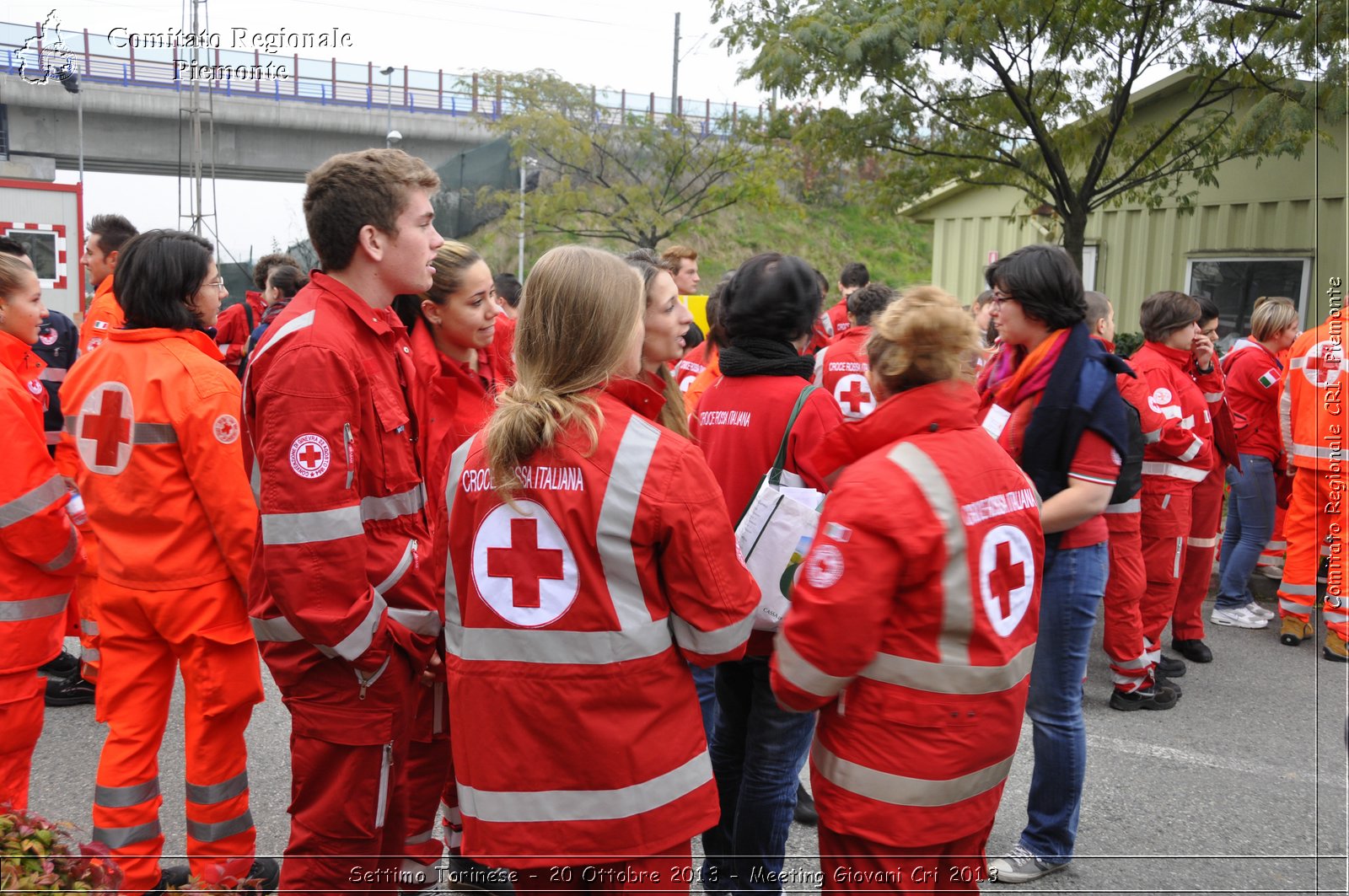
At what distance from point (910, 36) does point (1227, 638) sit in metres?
7.26

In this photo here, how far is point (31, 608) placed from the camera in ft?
11.0

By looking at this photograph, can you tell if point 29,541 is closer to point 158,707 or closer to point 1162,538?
point 158,707

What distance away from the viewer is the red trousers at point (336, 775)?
8.45 feet

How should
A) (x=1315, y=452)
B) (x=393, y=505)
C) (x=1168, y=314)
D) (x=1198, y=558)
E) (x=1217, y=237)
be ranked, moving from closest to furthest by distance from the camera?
(x=393, y=505) → (x=1168, y=314) → (x=1315, y=452) → (x=1198, y=558) → (x=1217, y=237)

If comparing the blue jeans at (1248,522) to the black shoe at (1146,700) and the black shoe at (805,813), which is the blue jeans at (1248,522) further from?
the black shoe at (805,813)

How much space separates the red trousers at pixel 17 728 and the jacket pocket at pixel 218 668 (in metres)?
0.53

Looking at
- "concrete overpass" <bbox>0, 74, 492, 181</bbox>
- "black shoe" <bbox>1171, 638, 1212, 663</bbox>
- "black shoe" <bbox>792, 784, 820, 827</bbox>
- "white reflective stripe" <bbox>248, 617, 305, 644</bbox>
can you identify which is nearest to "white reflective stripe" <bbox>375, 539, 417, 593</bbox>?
"white reflective stripe" <bbox>248, 617, 305, 644</bbox>

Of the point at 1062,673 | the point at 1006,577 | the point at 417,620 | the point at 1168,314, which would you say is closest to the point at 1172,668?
the point at 1168,314

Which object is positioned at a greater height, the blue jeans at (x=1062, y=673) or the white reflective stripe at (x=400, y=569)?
the white reflective stripe at (x=400, y=569)

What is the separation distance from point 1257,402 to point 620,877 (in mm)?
6960

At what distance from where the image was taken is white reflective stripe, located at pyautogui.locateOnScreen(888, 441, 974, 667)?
2.26 m

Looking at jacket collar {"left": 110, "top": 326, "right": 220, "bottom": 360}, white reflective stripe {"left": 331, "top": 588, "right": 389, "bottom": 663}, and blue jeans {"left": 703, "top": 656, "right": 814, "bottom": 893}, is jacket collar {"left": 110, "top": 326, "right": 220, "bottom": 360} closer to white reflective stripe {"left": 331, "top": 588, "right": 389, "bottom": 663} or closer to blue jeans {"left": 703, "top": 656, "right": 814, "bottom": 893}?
white reflective stripe {"left": 331, "top": 588, "right": 389, "bottom": 663}

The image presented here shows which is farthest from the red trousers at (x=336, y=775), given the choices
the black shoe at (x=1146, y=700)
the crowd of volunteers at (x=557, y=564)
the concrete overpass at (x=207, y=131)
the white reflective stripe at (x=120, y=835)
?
the concrete overpass at (x=207, y=131)

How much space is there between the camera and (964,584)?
A: 2.29 m
